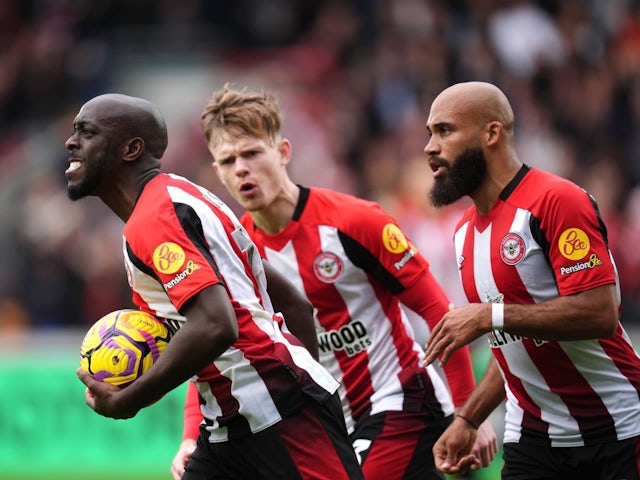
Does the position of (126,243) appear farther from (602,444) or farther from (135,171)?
(602,444)

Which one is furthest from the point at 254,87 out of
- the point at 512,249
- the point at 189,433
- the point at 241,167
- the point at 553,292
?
the point at 553,292

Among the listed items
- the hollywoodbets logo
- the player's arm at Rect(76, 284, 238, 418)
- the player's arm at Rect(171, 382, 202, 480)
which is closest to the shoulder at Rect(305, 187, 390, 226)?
the hollywoodbets logo

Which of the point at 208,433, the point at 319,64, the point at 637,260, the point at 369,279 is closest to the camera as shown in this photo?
the point at 208,433

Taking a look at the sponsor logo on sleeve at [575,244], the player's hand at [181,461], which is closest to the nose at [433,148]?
the sponsor logo on sleeve at [575,244]

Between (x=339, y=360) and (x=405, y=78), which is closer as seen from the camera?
(x=339, y=360)

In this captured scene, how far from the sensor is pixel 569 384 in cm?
537

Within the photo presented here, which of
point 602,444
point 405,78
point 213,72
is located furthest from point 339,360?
point 213,72

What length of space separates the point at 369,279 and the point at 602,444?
1521 mm

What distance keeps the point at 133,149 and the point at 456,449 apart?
207 cm

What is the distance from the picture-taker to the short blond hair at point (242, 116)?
645 cm

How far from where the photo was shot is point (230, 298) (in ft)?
15.7

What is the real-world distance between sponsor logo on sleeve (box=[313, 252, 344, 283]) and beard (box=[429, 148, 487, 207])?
2.92 feet

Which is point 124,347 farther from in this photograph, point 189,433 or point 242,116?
point 242,116

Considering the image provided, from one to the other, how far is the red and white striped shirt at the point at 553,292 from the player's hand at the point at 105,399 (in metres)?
1.82
